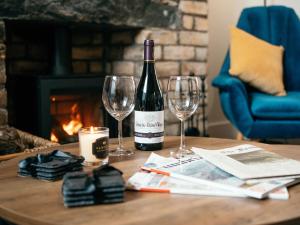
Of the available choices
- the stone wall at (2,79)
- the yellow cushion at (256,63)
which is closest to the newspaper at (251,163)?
the stone wall at (2,79)

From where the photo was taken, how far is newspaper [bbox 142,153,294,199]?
777 millimetres

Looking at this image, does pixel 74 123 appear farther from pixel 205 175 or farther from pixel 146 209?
pixel 146 209

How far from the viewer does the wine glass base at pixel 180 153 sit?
106 cm

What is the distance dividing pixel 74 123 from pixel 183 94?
1448 millimetres

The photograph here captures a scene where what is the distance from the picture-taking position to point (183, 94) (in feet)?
3.49

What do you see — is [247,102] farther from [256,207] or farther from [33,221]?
[33,221]

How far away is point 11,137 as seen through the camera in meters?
1.65

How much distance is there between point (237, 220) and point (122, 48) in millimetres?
1992

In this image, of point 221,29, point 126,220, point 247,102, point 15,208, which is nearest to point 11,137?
point 15,208

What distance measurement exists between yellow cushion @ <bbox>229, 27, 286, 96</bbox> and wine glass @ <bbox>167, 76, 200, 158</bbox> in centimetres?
151

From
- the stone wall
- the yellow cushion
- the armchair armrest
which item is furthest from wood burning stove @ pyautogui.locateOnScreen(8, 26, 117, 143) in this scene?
the yellow cushion

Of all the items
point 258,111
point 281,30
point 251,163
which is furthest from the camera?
point 281,30

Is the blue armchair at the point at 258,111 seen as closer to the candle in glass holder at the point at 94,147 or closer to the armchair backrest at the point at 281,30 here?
the armchair backrest at the point at 281,30

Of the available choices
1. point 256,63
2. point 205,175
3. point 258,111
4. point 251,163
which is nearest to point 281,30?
point 256,63
